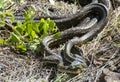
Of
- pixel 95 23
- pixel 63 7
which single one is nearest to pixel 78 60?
pixel 95 23

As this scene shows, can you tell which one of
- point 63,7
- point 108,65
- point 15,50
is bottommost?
point 108,65

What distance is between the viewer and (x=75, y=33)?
6.25 meters

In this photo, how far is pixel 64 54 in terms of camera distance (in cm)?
577

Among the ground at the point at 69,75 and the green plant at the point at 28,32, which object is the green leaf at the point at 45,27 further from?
the ground at the point at 69,75

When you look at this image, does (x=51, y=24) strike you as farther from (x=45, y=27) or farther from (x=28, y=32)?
(x=28, y=32)

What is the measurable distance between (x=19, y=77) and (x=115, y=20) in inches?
77.0

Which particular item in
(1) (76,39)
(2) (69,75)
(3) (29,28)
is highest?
(3) (29,28)

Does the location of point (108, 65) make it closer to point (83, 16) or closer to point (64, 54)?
point (64, 54)

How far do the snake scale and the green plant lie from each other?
121 millimetres

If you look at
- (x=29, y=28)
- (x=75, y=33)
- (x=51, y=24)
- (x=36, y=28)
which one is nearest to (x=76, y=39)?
(x=75, y=33)

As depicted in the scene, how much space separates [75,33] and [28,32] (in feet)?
2.51

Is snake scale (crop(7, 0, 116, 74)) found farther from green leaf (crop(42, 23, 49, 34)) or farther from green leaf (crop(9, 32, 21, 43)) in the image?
green leaf (crop(9, 32, 21, 43))

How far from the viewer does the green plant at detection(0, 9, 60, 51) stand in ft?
19.2

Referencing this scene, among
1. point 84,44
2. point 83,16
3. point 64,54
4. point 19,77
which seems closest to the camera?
point 19,77
